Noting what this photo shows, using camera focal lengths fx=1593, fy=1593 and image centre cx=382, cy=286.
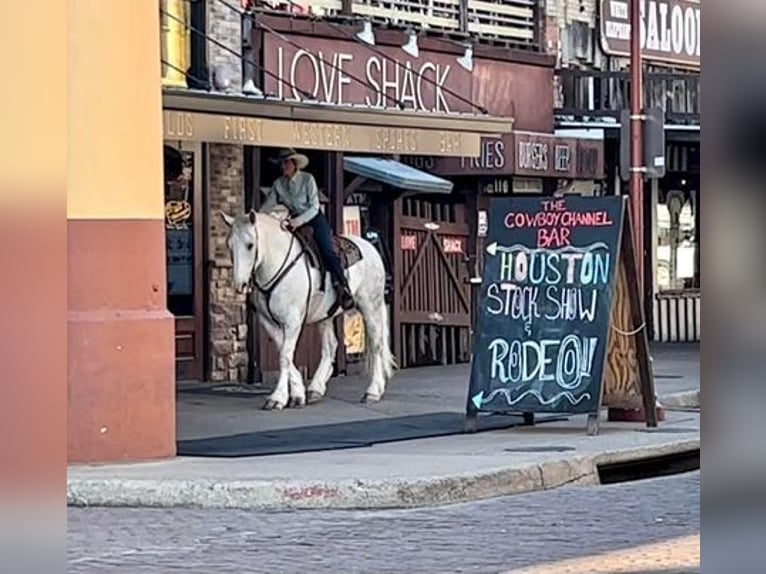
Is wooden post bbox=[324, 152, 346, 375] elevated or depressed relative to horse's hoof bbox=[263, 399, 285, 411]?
elevated

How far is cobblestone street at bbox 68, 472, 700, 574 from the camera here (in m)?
8.27

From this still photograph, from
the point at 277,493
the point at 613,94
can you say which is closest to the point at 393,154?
the point at 613,94

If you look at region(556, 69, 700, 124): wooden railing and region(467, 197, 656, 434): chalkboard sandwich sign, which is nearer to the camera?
region(467, 197, 656, 434): chalkboard sandwich sign

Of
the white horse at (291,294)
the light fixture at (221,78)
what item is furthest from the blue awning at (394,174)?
the white horse at (291,294)

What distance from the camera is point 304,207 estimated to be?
48.8 ft

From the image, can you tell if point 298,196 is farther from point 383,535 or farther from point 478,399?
point 383,535

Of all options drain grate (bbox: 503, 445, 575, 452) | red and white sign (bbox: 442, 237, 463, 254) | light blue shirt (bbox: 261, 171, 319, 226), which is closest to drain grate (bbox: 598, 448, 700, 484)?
drain grate (bbox: 503, 445, 575, 452)

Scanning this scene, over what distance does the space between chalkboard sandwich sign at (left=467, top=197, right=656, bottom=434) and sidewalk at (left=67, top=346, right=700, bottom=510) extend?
374 mm

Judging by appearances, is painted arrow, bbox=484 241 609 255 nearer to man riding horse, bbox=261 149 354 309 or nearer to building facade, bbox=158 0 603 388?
man riding horse, bbox=261 149 354 309

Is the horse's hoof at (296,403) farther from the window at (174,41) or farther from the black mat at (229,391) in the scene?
the window at (174,41)

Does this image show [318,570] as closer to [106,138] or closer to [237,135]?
[106,138]

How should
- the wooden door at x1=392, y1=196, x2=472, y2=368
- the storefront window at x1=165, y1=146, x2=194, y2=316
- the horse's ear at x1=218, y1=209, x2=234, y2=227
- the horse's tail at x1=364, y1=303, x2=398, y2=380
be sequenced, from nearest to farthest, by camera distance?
the horse's ear at x1=218, y1=209, x2=234, y2=227, the horse's tail at x1=364, y1=303, x2=398, y2=380, the storefront window at x1=165, y1=146, x2=194, y2=316, the wooden door at x1=392, y1=196, x2=472, y2=368
